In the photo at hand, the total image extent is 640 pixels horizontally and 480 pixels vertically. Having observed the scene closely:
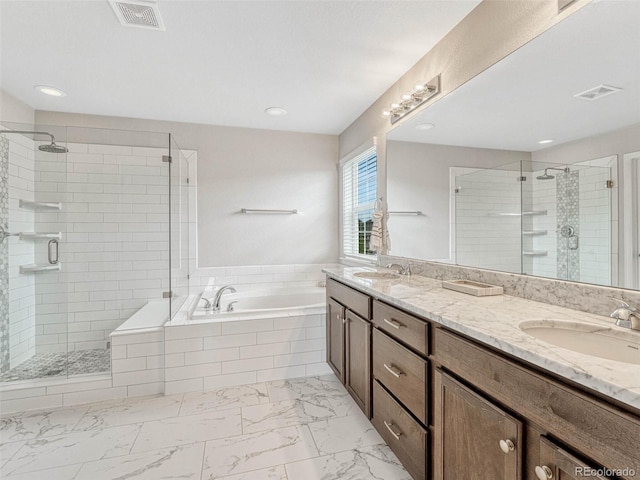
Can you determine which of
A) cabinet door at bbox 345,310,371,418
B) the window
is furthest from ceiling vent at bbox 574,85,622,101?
the window

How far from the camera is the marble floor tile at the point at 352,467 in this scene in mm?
1515

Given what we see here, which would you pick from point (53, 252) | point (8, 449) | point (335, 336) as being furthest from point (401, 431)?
point (53, 252)

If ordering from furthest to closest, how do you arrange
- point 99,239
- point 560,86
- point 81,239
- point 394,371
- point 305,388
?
point 99,239, point 81,239, point 305,388, point 394,371, point 560,86

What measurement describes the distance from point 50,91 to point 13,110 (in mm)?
418

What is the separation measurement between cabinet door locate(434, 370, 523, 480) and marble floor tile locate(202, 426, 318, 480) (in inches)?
32.8

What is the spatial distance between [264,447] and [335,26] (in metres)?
2.40

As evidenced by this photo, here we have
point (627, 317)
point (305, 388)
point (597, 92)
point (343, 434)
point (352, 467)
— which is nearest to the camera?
point (627, 317)

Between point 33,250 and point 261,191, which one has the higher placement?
point 261,191

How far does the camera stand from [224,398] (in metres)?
2.25

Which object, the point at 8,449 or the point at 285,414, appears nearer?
the point at 8,449

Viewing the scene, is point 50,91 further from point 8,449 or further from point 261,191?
point 8,449

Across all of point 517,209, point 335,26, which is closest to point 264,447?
point 517,209

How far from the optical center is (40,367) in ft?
7.64

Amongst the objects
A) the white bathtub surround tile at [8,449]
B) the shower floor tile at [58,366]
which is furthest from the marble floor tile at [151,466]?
the shower floor tile at [58,366]
